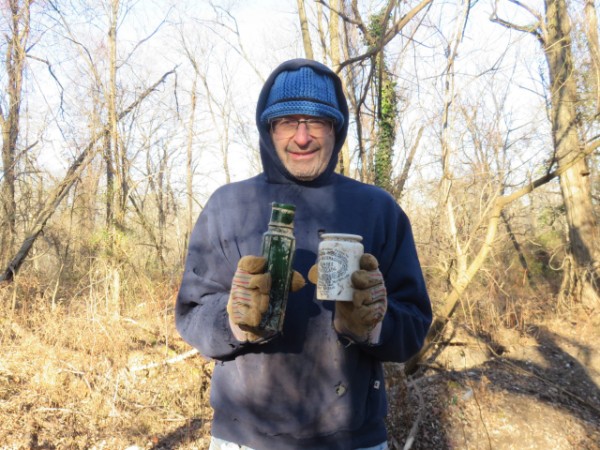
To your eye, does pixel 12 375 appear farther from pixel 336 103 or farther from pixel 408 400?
pixel 336 103

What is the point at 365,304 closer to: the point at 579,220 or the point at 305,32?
the point at 305,32

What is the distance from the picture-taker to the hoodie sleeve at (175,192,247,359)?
169 centimetres

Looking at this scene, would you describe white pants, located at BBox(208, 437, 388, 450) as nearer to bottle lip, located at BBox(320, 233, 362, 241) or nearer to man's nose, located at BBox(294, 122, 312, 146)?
bottle lip, located at BBox(320, 233, 362, 241)

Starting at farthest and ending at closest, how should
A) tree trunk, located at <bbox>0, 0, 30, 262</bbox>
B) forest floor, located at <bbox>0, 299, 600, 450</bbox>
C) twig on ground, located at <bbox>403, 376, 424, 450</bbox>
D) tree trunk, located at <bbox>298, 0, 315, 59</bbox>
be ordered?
tree trunk, located at <bbox>0, 0, 30, 262</bbox> → tree trunk, located at <bbox>298, 0, 315, 59</bbox> → forest floor, located at <bbox>0, 299, 600, 450</bbox> → twig on ground, located at <bbox>403, 376, 424, 450</bbox>

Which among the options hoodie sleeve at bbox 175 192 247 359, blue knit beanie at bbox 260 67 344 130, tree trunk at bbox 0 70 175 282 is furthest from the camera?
tree trunk at bbox 0 70 175 282

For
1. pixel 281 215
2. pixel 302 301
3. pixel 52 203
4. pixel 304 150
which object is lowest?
pixel 302 301

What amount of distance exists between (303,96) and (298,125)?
0.12m

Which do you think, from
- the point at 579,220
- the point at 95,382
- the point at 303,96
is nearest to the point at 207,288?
the point at 303,96

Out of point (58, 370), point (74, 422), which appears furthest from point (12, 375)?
point (74, 422)

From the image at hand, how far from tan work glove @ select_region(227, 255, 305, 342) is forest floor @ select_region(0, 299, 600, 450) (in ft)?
13.5

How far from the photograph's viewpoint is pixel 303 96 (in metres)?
1.89

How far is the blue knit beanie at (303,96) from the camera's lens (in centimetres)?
189

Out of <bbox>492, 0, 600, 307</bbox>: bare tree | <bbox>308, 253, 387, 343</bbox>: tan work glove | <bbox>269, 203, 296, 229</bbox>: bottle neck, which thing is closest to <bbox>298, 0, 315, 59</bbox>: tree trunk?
<bbox>492, 0, 600, 307</bbox>: bare tree

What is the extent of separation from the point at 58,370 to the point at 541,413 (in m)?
6.27
